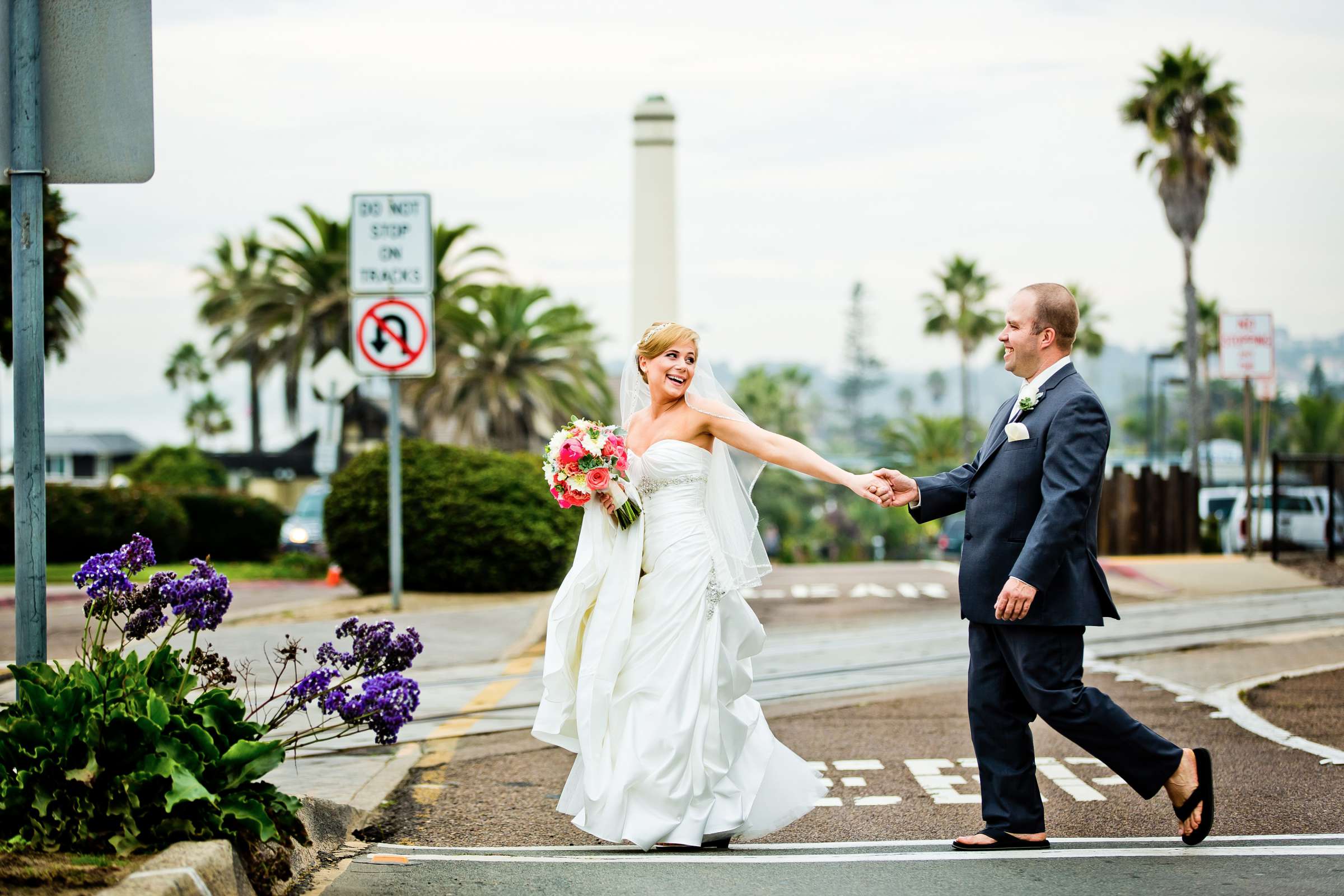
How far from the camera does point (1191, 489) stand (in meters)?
24.7

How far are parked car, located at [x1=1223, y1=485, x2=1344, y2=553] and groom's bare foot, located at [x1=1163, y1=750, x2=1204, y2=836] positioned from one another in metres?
15.3

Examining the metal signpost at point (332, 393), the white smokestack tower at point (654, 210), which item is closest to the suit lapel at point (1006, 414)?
the white smokestack tower at point (654, 210)

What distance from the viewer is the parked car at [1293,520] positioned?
71.9 ft

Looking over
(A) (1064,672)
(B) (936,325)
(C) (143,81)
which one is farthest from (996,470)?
(B) (936,325)

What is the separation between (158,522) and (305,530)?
3429mm

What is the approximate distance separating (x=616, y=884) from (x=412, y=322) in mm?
9409

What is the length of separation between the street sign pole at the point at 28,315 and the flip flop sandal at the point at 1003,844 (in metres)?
3.18

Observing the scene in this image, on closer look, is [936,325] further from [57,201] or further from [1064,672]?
[1064,672]

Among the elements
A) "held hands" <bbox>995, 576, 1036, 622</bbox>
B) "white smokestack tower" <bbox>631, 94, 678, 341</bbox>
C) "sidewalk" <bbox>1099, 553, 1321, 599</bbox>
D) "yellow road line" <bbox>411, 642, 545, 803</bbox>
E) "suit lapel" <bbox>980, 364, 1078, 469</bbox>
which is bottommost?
"sidewalk" <bbox>1099, 553, 1321, 599</bbox>

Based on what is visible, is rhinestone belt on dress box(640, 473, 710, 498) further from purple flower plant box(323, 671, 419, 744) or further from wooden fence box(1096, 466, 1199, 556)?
wooden fence box(1096, 466, 1199, 556)

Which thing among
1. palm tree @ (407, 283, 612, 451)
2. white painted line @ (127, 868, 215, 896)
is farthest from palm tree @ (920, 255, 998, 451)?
white painted line @ (127, 868, 215, 896)

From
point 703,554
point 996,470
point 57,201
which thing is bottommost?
point 703,554

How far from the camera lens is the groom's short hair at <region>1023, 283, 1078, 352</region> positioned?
17.2 ft

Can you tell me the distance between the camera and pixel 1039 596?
5.00 m
